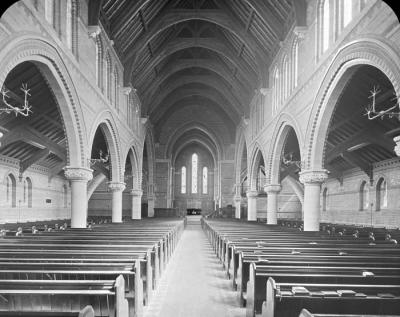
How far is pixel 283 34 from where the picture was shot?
18.8 m

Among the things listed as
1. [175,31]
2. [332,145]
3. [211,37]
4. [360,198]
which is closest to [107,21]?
[175,31]

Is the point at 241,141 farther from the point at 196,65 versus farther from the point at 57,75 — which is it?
the point at 57,75

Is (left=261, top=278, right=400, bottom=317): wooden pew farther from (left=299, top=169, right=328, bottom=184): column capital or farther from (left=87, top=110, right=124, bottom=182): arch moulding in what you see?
(left=87, top=110, right=124, bottom=182): arch moulding

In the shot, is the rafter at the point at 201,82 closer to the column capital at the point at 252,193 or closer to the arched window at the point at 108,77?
the column capital at the point at 252,193

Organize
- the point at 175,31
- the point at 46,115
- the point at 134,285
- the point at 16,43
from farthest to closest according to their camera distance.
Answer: the point at 175,31
the point at 46,115
the point at 16,43
the point at 134,285

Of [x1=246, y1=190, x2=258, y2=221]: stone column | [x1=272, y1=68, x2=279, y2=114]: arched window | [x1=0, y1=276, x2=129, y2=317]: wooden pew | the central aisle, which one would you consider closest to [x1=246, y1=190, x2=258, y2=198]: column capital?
[x1=246, y1=190, x2=258, y2=221]: stone column

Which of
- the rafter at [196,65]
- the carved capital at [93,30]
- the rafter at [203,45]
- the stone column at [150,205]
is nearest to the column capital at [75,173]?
the carved capital at [93,30]

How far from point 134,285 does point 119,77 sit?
17.8 metres

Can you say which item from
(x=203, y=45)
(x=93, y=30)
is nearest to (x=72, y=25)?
(x=93, y=30)

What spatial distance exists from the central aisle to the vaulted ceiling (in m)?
10.8

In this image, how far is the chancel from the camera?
210 inches

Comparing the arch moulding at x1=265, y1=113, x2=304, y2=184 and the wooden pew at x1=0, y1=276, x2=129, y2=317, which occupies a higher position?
the arch moulding at x1=265, y1=113, x2=304, y2=184

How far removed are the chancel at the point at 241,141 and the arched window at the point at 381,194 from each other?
74 millimetres

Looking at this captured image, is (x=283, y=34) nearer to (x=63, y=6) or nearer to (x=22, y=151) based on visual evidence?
(x=63, y=6)
